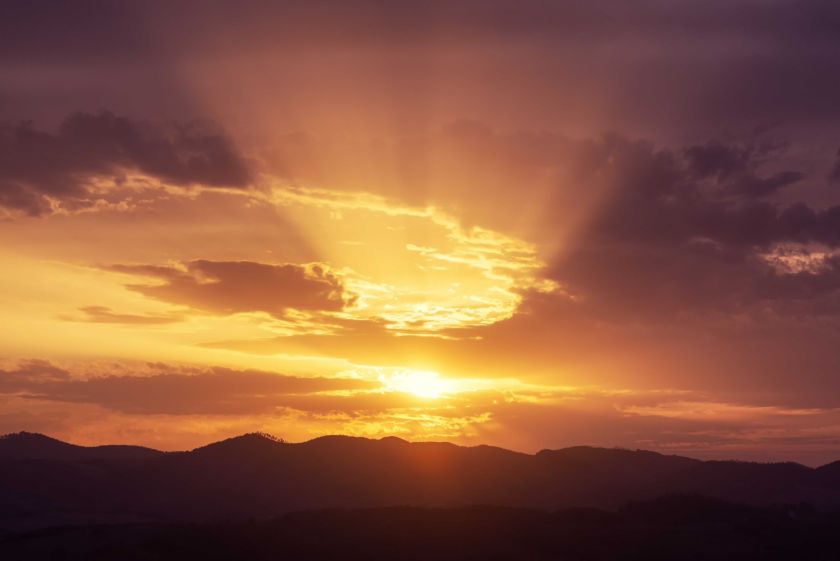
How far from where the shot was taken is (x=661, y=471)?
14762 centimetres

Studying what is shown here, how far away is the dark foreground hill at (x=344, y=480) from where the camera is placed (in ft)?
357

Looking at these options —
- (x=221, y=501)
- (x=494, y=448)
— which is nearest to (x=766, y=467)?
(x=494, y=448)

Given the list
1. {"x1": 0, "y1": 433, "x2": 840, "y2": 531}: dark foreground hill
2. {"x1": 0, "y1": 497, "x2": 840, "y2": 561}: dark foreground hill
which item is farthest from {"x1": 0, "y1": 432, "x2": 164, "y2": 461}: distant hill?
{"x1": 0, "y1": 497, "x2": 840, "y2": 561}: dark foreground hill

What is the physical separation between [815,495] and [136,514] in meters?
87.7

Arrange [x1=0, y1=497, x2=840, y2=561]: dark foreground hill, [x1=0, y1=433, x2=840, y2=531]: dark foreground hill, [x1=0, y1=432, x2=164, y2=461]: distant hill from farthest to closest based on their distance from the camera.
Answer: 1. [x1=0, y1=432, x2=164, y2=461]: distant hill
2. [x1=0, y1=433, x2=840, y2=531]: dark foreground hill
3. [x1=0, y1=497, x2=840, y2=561]: dark foreground hill

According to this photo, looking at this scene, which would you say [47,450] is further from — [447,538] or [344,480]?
[447,538]

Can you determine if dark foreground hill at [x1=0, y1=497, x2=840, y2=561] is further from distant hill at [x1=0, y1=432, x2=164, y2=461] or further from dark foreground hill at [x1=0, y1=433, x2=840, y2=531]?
distant hill at [x1=0, y1=432, x2=164, y2=461]

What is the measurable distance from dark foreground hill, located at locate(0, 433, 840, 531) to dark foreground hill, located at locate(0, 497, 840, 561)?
93.5 ft

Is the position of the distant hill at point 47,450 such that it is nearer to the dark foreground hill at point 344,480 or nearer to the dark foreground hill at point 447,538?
the dark foreground hill at point 344,480

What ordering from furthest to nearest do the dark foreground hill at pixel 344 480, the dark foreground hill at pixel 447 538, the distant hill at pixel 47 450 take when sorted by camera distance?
the distant hill at pixel 47 450 < the dark foreground hill at pixel 344 480 < the dark foreground hill at pixel 447 538

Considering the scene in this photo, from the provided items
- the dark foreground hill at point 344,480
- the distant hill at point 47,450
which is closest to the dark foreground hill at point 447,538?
the dark foreground hill at point 344,480

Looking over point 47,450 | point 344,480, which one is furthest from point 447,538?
point 47,450

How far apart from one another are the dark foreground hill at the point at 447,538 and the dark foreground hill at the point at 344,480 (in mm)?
28514

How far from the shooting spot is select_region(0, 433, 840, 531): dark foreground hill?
10881cm
